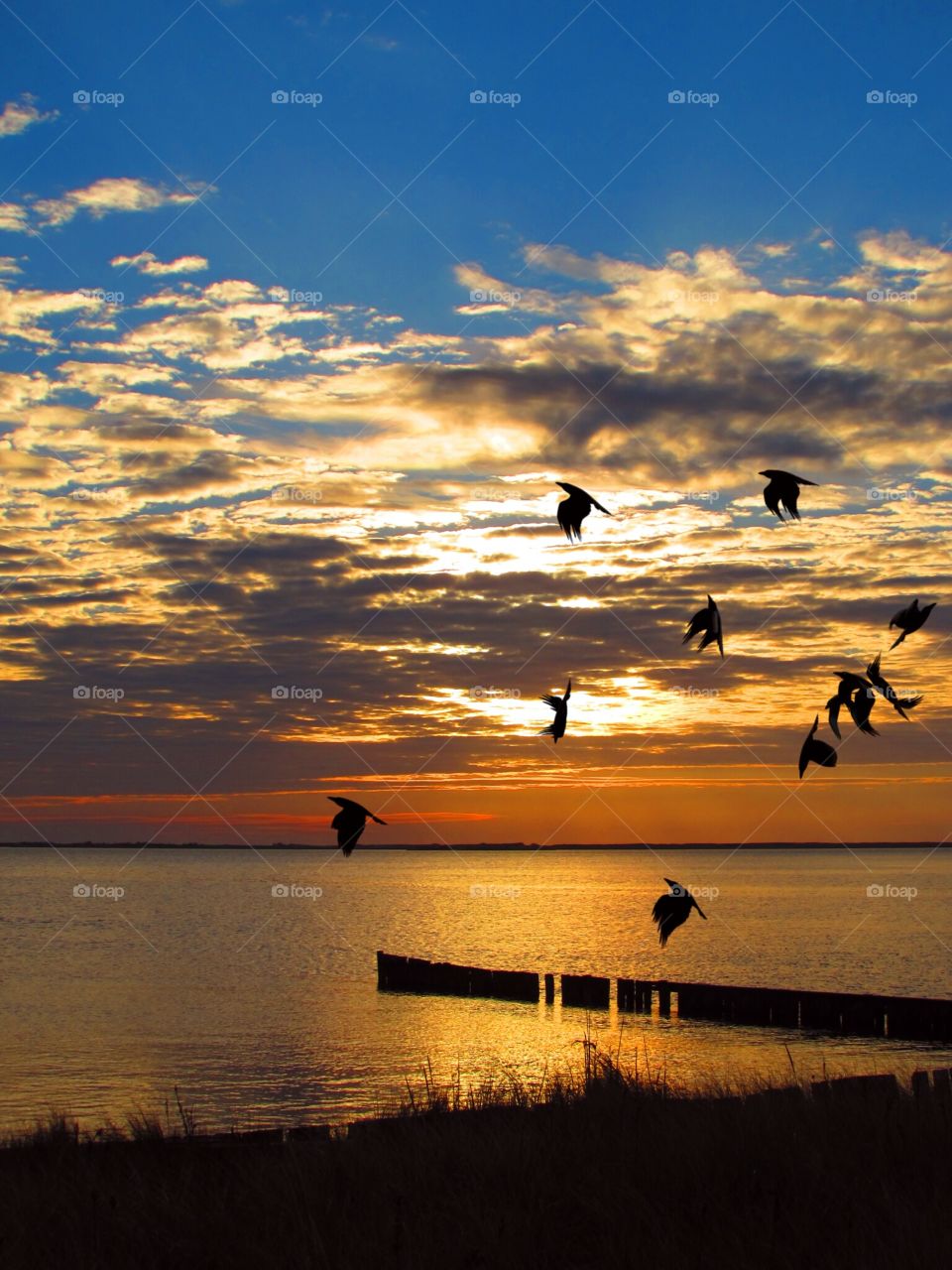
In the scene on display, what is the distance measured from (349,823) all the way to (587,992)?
1768 inches

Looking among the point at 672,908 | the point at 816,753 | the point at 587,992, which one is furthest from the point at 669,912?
the point at 587,992

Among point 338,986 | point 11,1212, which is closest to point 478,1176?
point 11,1212

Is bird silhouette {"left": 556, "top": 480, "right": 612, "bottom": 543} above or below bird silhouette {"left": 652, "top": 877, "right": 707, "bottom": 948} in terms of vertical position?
above

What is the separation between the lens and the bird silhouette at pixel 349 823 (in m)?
4.89

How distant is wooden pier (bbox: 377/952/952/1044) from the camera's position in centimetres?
3744

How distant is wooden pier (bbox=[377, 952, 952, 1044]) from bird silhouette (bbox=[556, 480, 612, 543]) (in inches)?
1435
